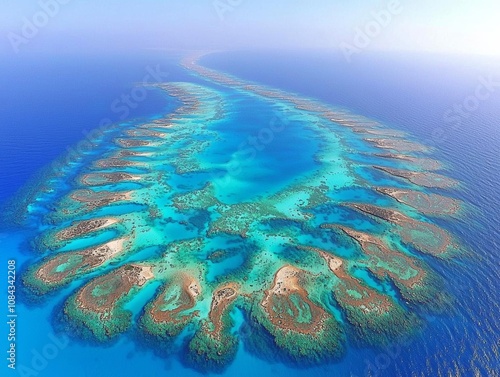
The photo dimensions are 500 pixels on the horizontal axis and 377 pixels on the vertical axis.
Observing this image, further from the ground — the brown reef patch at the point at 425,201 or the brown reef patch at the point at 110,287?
the brown reef patch at the point at 425,201

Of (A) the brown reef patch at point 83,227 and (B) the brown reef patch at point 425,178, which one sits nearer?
(A) the brown reef patch at point 83,227

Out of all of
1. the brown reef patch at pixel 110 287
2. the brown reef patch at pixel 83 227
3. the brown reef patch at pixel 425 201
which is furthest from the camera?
the brown reef patch at pixel 425 201

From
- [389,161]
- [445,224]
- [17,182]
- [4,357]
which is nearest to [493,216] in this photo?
[445,224]

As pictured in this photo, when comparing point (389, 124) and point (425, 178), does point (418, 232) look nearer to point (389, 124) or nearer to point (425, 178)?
point (425, 178)

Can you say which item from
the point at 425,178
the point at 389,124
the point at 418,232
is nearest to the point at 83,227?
the point at 418,232

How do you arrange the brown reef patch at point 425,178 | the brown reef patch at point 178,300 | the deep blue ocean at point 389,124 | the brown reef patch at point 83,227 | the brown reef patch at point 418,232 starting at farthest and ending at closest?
the brown reef patch at point 425,178 → the brown reef patch at point 83,227 → the brown reef patch at point 418,232 → the brown reef patch at point 178,300 → the deep blue ocean at point 389,124

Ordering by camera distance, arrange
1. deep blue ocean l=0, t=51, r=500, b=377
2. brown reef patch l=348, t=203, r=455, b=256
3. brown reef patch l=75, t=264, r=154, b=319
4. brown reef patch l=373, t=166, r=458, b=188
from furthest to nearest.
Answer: brown reef patch l=373, t=166, r=458, b=188 < brown reef patch l=348, t=203, r=455, b=256 < brown reef patch l=75, t=264, r=154, b=319 < deep blue ocean l=0, t=51, r=500, b=377

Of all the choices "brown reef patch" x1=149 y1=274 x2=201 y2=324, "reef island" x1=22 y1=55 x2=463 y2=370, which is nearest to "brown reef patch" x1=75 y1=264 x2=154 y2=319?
"reef island" x1=22 y1=55 x2=463 y2=370

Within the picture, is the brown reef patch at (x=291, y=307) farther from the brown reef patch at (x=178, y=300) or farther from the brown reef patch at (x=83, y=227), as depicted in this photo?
the brown reef patch at (x=83, y=227)

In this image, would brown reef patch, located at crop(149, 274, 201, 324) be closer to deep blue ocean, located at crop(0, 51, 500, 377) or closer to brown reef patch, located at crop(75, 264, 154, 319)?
brown reef patch, located at crop(75, 264, 154, 319)

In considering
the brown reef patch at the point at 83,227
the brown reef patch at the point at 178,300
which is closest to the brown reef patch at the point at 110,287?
the brown reef patch at the point at 178,300
